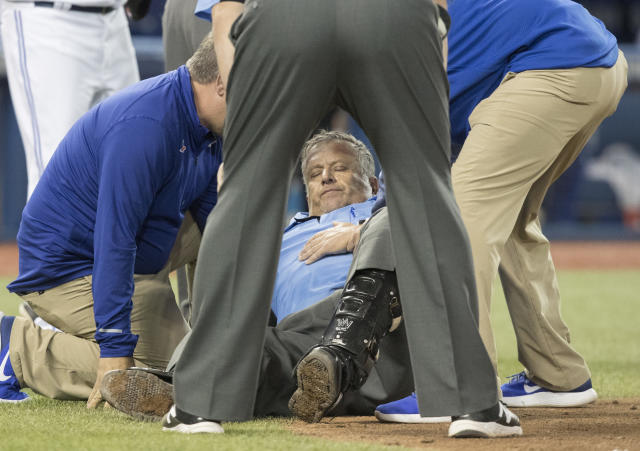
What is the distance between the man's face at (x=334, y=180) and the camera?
4254mm

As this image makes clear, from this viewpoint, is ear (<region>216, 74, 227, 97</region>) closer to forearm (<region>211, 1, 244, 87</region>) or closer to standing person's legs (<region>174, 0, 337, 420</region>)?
forearm (<region>211, 1, 244, 87</region>)

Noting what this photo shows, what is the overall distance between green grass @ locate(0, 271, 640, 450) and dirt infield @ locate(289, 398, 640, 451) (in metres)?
0.13

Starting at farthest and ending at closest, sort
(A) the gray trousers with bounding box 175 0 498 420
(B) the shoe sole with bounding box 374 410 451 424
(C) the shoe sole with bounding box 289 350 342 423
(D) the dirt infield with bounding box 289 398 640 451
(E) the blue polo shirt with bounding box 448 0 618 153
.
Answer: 1. (E) the blue polo shirt with bounding box 448 0 618 153
2. (B) the shoe sole with bounding box 374 410 451 424
3. (C) the shoe sole with bounding box 289 350 342 423
4. (D) the dirt infield with bounding box 289 398 640 451
5. (A) the gray trousers with bounding box 175 0 498 420

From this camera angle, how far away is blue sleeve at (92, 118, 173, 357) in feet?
10.5

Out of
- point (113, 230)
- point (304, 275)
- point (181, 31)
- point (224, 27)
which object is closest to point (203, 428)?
point (113, 230)

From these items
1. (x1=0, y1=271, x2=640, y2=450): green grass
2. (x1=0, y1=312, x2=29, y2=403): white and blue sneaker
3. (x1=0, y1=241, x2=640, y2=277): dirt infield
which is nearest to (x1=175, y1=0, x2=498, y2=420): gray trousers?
(x1=0, y1=271, x2=640, y2=450): green grass

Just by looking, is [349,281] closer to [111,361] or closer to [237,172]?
[237,172]

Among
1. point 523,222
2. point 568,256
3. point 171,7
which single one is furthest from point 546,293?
point 568,256

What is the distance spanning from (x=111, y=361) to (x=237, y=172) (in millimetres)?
1077

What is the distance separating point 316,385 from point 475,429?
48 centimetres

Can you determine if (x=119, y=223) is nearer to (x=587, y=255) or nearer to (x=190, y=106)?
(x=190, y=106)

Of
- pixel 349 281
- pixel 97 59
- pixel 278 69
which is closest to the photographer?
pixel 278 69

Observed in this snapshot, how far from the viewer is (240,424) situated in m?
2.89

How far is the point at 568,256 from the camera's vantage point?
1528cm
